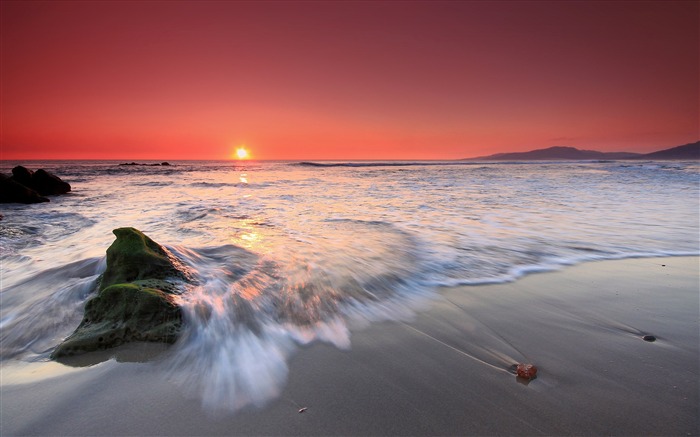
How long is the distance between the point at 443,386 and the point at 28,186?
63.2 ft

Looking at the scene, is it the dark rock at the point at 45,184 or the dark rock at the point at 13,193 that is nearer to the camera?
the dark rock at the point at 13,193

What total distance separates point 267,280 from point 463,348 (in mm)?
Result: 2613

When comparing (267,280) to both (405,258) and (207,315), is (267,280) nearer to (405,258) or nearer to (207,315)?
(207,315)

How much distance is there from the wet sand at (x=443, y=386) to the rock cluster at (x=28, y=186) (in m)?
14.1

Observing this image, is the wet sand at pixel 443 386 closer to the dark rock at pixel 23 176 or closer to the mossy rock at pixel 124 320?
the mossy rock at pixel 124 320

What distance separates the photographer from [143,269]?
12.0 ft

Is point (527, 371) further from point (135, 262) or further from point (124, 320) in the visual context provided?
point (135, 262)

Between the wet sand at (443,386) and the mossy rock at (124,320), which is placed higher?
the mossy rock at (124,320)

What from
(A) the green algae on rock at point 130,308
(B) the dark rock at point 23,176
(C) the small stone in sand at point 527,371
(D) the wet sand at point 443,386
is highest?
(B) the dark rock at point 23,176

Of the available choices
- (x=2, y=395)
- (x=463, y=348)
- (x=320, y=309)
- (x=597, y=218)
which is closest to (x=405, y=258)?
(x=320, y=309)

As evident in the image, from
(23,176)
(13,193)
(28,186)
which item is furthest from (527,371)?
(23,176)

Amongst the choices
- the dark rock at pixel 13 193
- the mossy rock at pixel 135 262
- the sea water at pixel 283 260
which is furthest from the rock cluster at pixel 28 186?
the mossy rock at pixel 135 262

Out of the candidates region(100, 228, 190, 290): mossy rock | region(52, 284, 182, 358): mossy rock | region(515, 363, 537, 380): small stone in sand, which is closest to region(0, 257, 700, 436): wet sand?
region(515, 363, 537, 380): small stone in sand

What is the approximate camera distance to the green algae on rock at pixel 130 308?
9.23ft
